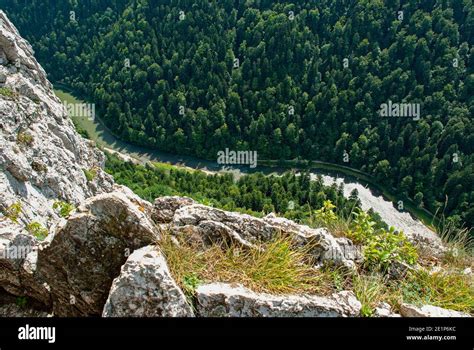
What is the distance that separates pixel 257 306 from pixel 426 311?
174 inches

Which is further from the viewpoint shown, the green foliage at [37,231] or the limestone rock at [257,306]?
the green foliage at [37,231]

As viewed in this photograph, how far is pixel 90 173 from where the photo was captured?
4059cm

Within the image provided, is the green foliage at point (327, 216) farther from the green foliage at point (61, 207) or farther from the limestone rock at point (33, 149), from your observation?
the green foliage at point (61, 207)

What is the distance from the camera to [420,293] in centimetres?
1152

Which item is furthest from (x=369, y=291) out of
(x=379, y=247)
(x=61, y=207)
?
(x=61, y=207)

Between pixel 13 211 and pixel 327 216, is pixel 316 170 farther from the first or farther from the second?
pixel 13 211

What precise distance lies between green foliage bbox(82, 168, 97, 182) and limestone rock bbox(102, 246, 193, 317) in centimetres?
3199

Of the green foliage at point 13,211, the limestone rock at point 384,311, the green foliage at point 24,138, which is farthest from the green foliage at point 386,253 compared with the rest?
the green foliage at point 24,138

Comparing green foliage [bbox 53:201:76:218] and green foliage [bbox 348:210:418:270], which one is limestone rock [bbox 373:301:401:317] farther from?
green foliage [bbox 53:201:76:218]

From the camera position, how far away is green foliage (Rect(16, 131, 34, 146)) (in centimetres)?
2800

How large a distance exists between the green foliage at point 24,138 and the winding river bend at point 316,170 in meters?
91.9

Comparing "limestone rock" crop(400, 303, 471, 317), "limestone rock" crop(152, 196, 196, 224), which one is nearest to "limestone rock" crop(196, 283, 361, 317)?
"limestone rock" crop(400, 303, 471, 317)

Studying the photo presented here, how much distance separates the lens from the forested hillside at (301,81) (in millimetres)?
124794

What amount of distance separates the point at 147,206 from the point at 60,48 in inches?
7707
